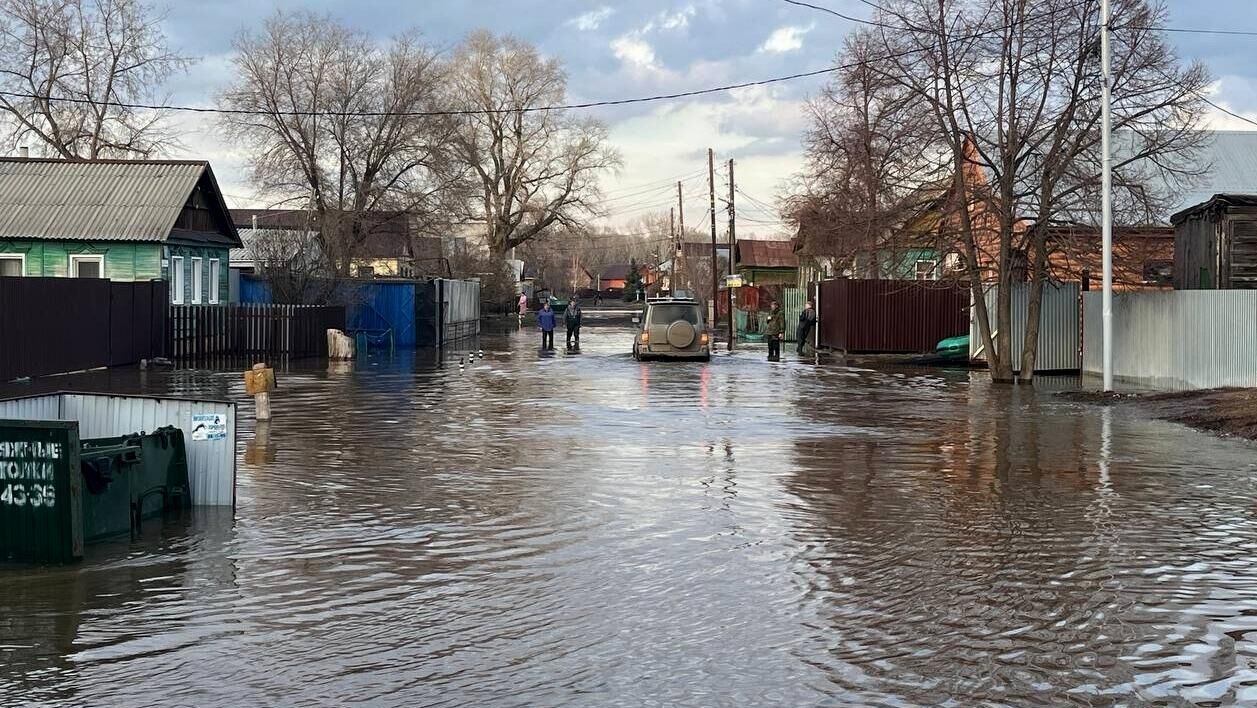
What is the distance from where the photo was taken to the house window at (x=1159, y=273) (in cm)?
3766

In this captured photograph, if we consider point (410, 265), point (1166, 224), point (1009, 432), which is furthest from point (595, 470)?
point (410, 265)

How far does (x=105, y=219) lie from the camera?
36.8 m

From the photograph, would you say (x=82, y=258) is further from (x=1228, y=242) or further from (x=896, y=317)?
(x=1228, y=242)

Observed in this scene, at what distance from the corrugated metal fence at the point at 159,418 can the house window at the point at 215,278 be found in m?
31.4

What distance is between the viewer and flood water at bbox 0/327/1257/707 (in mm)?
6746

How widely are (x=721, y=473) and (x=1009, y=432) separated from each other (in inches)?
241

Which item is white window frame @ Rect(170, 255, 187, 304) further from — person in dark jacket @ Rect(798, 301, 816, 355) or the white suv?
person in dark jacket @ Rect(798, 301, 816, 355)

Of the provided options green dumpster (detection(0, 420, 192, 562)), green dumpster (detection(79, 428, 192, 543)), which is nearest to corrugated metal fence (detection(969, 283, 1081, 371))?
green dumpster (detection(79, 428, 192, 543))

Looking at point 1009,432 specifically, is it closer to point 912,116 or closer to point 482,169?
point 912,116

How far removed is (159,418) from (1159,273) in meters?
32.6

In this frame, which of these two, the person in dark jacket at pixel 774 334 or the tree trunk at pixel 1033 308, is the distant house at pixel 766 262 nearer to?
the person in dark jacket at pixel 774 334

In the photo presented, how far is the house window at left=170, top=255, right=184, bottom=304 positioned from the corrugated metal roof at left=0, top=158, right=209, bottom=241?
187 centimetres

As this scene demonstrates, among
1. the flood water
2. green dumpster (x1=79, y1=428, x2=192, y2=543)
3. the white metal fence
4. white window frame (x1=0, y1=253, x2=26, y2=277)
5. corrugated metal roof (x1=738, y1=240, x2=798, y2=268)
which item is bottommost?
the flood water

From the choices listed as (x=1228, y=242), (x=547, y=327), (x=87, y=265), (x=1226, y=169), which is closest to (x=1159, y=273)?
(x=1226, y=169)
